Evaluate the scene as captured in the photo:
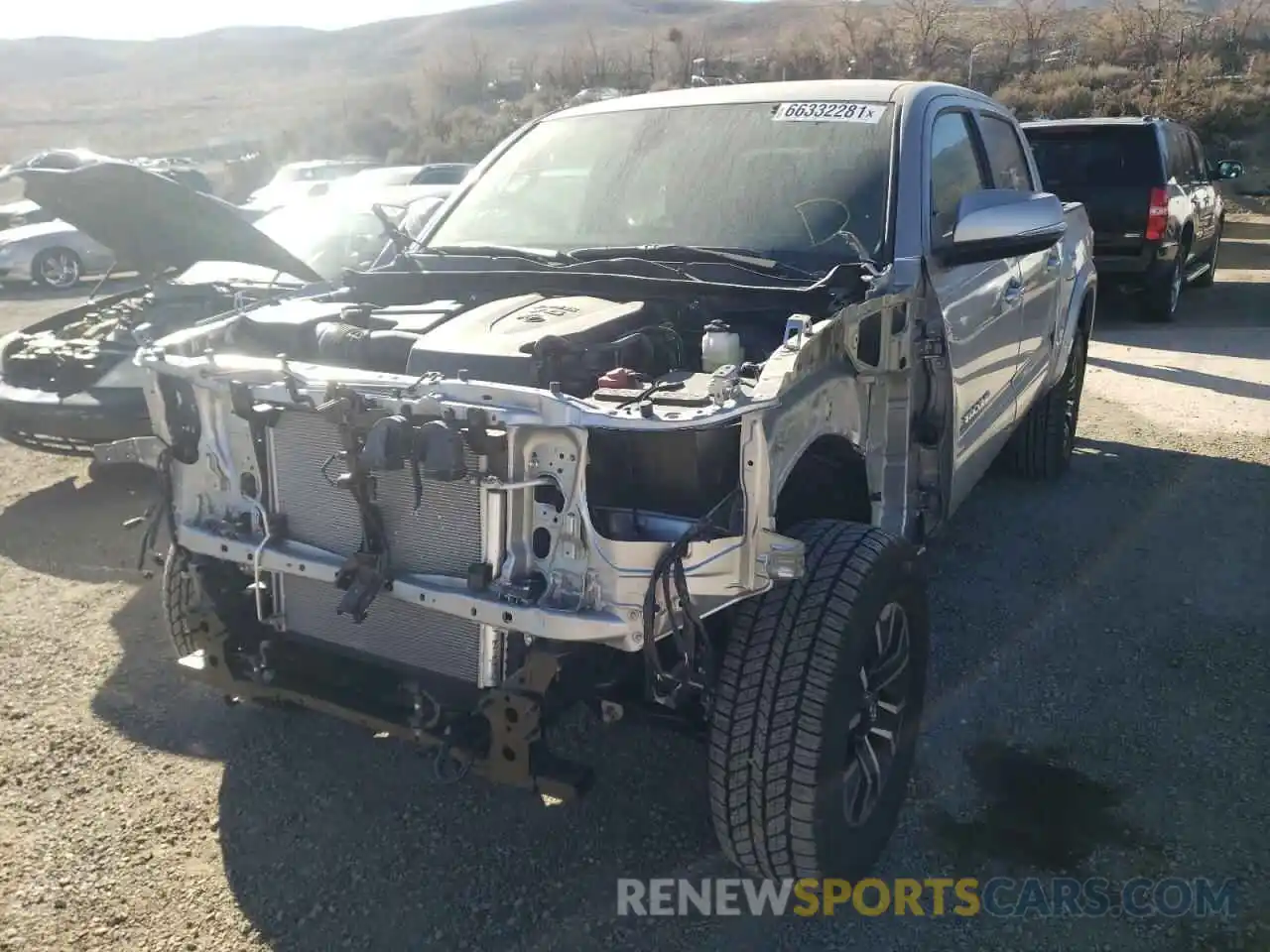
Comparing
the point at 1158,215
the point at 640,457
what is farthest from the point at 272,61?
the point at 640,457

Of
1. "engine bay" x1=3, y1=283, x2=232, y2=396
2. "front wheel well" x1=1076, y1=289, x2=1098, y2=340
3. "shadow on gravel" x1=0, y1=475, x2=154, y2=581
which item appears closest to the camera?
"shadow on gravel" x1=0, y1=475, x2=154, y2=581

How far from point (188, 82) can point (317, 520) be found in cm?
9540

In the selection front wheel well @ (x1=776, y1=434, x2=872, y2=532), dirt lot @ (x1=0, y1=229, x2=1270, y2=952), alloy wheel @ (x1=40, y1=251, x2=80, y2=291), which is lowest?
dirt lot @ (x1=0, y1=229, x2=1270, y2=952)

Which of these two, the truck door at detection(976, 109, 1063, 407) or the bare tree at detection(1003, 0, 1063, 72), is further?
the bare tree at detection(1003, 0, 1063, 72)

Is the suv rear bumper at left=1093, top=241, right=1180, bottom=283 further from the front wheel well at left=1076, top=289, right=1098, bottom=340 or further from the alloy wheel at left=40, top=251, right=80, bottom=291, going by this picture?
the alloy wheel at left=40, top=251, right=80, bottom=291

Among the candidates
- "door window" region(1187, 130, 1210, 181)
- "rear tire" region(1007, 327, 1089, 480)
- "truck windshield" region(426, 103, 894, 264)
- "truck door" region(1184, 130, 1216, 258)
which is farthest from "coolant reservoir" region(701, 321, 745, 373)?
"door window" region(1187, 130, 1210, 181)

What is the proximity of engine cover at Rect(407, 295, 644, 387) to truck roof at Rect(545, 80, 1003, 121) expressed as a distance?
124 cm

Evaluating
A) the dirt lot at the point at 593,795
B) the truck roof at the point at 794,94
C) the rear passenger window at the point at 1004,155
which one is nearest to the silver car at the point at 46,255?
the dirt lot at the point at 593,795

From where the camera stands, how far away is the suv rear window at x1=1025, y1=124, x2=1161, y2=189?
34.0 ft

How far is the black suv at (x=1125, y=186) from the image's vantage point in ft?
34.0

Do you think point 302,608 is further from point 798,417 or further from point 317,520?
point 798,417

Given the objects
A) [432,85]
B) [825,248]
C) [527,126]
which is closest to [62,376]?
[527,126]

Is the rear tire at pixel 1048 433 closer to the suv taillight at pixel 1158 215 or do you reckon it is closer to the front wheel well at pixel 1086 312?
the front wheel well at pixel 1086 312

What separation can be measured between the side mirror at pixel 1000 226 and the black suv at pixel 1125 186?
703 cm
